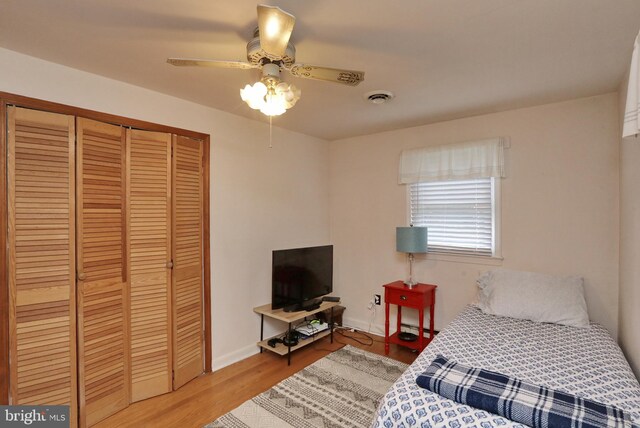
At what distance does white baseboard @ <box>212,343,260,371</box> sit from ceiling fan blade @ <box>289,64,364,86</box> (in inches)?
99.8

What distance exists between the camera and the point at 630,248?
6.76 feet

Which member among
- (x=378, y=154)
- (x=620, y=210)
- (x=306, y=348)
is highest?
(x=378, y=154)

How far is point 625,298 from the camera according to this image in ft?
7.21

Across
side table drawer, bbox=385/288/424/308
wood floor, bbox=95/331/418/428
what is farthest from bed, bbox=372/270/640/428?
wood floor, bbox=95/331/418/428

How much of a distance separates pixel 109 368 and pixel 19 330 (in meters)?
0.61

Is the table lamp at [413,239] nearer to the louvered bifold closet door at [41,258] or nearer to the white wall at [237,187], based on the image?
the white wall at [237,187]

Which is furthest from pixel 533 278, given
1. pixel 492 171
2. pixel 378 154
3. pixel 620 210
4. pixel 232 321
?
pixel 232 321

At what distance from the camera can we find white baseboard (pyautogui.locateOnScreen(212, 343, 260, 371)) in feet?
9.55

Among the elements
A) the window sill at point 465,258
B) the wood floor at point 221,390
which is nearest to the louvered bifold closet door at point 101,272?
the wood floor at point 221,390

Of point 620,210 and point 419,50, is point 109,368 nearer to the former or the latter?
point 419,50

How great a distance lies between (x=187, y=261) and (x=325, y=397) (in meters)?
1.55

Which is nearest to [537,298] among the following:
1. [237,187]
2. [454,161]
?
[454,161]

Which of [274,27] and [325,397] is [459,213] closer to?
[325,397]

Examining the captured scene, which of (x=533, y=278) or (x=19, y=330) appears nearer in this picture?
(x=19, y=330)
